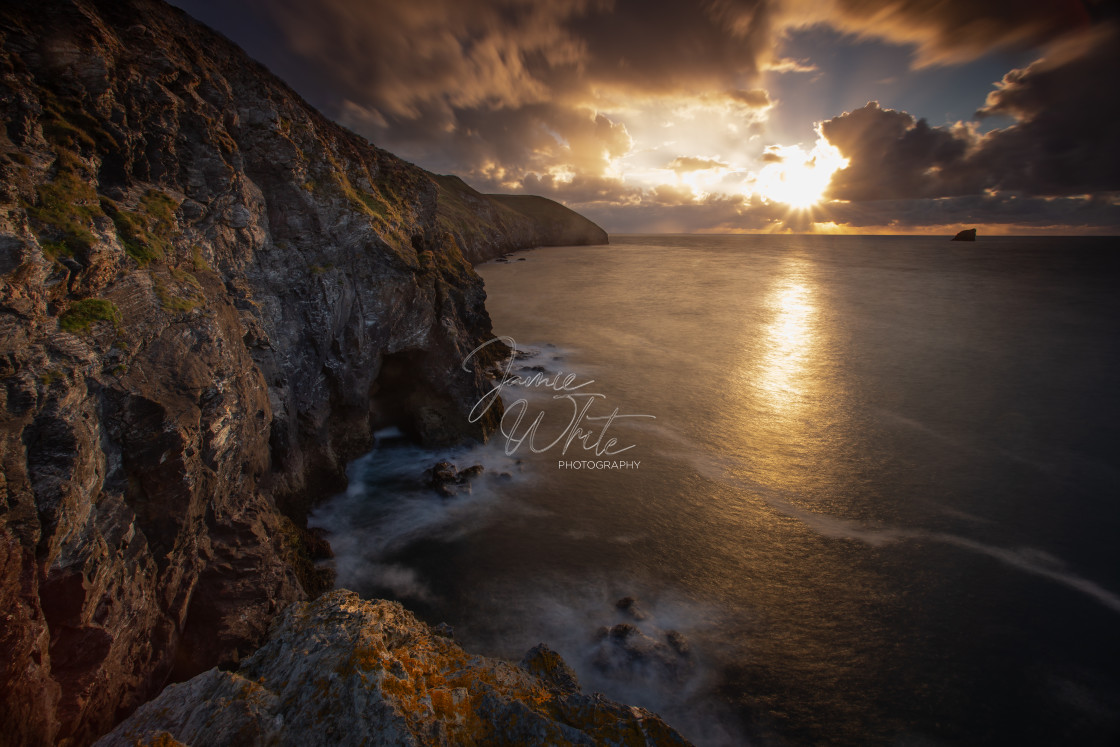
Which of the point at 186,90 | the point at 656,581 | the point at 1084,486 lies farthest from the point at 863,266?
the point at 186,90

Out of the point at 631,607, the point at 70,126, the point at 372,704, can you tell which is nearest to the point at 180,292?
the point at 70,126

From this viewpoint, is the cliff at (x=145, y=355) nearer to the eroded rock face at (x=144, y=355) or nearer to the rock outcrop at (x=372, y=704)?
the eroded rock face at (x=144, y=355)

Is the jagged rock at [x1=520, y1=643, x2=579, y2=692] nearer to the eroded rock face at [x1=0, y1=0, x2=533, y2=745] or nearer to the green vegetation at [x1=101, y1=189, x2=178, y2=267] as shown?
the eroded rock face at [x1=0, y1=0, x2=533, y2=745]

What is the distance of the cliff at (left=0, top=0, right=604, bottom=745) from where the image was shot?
439 cm

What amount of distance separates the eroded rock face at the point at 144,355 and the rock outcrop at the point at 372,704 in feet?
4.00

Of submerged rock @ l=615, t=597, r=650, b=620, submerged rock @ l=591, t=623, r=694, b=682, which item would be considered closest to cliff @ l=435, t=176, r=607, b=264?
submerged rock @ l=615, t=597, r=650, b=620

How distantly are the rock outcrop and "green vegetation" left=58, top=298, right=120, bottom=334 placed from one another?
426 centimetres

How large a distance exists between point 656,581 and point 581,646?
2.65 meters

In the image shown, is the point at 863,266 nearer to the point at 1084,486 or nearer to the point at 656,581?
the point at 1084,486

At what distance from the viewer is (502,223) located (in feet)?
341

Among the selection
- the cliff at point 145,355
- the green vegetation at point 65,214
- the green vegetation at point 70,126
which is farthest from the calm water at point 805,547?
the green vegetation at point 70,126

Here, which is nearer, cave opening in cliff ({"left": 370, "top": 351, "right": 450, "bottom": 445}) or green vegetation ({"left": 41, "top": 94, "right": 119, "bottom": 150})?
green vegetation ({"left": 41, "top": 94, "right": 119, "bottom": 150})

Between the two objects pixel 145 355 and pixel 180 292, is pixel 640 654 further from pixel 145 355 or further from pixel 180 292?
pixel 180 292

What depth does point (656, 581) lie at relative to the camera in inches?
425
